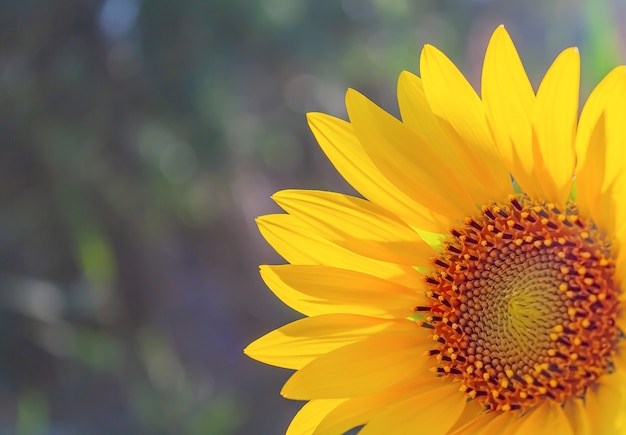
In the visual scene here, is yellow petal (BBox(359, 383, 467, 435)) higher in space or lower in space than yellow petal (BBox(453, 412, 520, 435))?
higher

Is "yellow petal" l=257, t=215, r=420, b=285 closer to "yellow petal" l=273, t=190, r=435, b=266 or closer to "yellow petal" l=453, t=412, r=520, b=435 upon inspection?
"yellow petal" l=273, t=190, r=435, b=266

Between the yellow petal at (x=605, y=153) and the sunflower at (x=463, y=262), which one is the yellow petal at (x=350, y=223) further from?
the yellow petal at (x=605, y=153)

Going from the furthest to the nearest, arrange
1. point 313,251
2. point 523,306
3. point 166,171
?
point 166,171, point 313,251, point 523,306

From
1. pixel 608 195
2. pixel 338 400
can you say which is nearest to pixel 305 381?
pixel 338 400

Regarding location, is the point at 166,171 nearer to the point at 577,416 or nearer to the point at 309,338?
the point at 309,338

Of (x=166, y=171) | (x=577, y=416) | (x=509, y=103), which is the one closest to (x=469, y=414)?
(x=577, y=416)

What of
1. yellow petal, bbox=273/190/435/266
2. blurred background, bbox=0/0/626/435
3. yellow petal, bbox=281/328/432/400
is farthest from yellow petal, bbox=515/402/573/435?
blurred background, bbox=0/0/626/435

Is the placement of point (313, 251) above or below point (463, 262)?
above

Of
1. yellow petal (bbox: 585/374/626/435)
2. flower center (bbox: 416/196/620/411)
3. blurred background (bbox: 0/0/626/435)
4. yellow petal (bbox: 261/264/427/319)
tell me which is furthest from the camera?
blurred background (bbox: 0/0/626/435)
